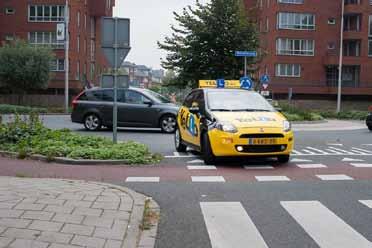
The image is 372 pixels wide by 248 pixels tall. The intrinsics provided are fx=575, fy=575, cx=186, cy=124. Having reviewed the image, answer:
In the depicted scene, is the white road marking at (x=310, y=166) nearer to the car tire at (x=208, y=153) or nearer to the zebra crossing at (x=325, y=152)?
the car tire at (x=208, y=153)

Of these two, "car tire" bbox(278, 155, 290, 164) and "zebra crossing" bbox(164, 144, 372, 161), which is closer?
"car tire" bbox(278, 155, 290, 164)

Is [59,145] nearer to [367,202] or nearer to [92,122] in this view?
[367,202]

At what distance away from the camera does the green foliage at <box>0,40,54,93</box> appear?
158 feet

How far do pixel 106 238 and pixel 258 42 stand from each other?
3188cm

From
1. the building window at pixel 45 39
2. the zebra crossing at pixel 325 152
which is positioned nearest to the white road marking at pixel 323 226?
the zebra crossing at pixel 325 152

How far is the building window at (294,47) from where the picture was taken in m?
58.7

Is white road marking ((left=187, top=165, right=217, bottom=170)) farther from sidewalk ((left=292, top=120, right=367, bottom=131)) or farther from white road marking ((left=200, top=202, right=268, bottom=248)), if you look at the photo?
sidewalk ((left=292, top=120, right=367, bottom=131))

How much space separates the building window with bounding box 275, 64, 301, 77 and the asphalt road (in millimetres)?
45943

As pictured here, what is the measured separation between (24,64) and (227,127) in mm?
40465

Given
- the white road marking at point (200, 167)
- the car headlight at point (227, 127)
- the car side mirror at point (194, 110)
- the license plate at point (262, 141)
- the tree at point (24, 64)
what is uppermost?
the tree at point (24, 64)

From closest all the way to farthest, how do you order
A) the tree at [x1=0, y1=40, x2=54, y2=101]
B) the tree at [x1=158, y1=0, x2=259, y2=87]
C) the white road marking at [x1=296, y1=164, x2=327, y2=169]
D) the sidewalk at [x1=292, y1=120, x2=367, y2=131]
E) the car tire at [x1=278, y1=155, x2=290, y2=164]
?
1. the white road marking at [x1=296, y1=164, x2=327, y2=169]
2. the car tire at [x1=278, y1=155, x2=290, y2=164]
3. the sidewalk at [x1=292, y1=120, x2=367, y2=131]
4. the tree at [x1=158, y1=0, x2=259, y2=87]
5. the tree at [x1=0, y1=40, x2=54, y2=101]

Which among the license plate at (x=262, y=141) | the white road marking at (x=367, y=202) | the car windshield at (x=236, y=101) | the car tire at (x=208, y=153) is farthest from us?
the car windshield at (x=236, y=101)

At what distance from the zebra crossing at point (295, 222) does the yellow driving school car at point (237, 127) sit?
3495 mm

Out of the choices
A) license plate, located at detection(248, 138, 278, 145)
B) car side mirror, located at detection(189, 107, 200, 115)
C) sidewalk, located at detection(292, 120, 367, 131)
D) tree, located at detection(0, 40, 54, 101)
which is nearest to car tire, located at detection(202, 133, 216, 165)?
license plate, located at detection(248, 138, 278, 145)
